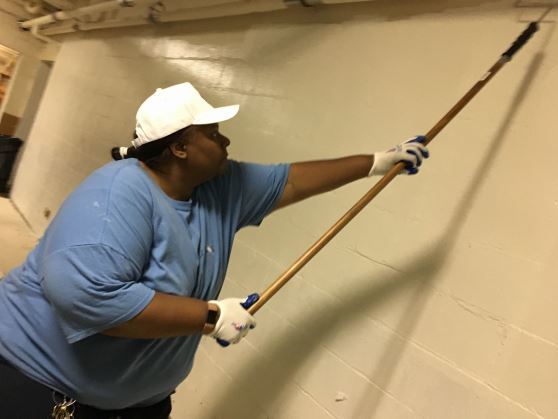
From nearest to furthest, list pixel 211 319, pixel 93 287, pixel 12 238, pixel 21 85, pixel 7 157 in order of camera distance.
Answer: pixel 93 287 → pixel 211 319 → pixel 12 238 → pixel 7 157 → pixel 21 85

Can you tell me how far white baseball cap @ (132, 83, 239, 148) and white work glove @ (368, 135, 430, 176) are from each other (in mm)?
537

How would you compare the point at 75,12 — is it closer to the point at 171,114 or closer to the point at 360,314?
the point at 171,114

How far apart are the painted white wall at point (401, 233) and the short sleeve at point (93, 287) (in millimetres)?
877

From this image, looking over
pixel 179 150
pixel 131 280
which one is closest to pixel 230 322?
pixel 131 280

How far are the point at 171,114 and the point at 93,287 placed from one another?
1.55 feet

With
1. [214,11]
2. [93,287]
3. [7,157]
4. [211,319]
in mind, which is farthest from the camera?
[7,157]

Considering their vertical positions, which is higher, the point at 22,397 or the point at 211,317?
the point at 211,317

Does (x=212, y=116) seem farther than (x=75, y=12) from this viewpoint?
No

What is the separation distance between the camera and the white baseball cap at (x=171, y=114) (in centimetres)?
115

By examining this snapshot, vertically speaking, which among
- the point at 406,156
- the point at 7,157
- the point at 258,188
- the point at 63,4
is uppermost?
the point at 63,4

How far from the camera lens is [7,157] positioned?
18.9 feet

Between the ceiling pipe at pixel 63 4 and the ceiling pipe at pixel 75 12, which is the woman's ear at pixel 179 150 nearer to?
the ceiling pipe at pixel 75 12

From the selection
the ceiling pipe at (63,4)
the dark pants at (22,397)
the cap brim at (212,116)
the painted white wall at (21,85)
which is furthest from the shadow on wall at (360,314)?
the painted white wall at (21,85)

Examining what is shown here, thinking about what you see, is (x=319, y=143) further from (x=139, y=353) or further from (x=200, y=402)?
(x=200, y=402)
